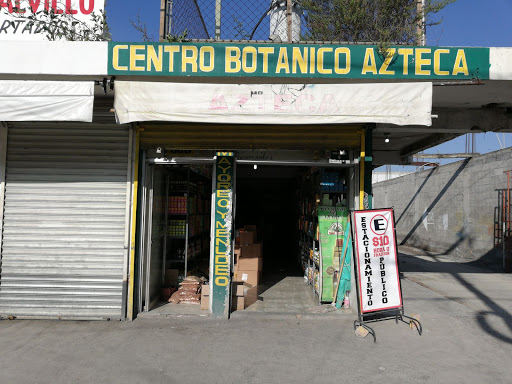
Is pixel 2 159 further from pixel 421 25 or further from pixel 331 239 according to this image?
pixel 421 25

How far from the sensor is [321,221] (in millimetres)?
6176

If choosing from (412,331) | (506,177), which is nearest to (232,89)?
(412,331)

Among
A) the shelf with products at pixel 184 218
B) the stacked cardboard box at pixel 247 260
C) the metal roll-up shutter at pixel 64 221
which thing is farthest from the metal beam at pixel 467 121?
the metal roll-up shutter at pixel 64 221

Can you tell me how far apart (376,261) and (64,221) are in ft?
15.8

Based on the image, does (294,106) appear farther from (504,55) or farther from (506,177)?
(506,177)

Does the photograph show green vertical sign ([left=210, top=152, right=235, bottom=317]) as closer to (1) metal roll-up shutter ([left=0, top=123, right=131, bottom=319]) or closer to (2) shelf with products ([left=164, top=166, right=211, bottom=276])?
(2) shelf with products ([left=164, top=166, right=211, bottom=276])

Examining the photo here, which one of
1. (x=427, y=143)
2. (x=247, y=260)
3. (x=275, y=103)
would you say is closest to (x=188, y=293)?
(x=247, y=260)

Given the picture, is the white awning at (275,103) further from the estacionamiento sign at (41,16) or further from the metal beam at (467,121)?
the estacionamiento sign at (41,16)

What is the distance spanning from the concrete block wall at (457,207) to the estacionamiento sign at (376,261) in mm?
8118

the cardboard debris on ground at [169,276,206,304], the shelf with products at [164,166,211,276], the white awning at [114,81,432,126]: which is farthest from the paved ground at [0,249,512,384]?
the white awning at [114,81,432,126]

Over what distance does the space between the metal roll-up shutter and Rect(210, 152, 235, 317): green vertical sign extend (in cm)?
143

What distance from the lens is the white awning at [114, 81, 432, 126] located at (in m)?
4.85

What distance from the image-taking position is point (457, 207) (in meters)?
13.6

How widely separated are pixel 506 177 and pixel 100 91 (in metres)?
11.6
